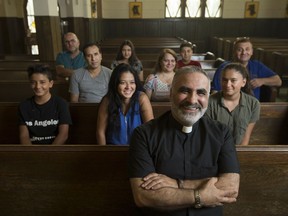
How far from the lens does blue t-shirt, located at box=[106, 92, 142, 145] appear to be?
81.8 inches

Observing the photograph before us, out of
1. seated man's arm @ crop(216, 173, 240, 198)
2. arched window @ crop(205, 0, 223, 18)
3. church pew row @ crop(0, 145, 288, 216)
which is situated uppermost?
arched window @ crop(205, 0, 223, 18)

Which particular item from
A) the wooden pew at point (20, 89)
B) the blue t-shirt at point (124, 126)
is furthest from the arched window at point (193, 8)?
the blue t-shirt at point (124, 126)

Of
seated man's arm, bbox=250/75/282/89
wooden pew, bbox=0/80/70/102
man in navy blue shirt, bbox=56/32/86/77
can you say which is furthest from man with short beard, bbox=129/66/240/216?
man in navy blue shirt, bbox=56/32/86/77

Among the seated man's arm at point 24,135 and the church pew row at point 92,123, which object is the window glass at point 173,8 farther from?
the seated man's arm at point 24,135

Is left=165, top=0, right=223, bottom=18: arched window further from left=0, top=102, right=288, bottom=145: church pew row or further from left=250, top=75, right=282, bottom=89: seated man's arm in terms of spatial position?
left=0, top=102, right=288, bottom=145: church pew row

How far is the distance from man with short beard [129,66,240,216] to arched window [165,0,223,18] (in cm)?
1190

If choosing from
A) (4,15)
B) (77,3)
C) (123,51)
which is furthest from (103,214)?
(4,15)

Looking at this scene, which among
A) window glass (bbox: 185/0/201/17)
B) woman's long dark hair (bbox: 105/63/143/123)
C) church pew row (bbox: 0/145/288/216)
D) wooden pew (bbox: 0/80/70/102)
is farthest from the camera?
window glass (bbox: 185/0/201/17)

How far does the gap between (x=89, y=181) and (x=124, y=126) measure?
1.85 ft

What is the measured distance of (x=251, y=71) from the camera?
10.3 ft

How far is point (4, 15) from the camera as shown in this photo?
8.19 m

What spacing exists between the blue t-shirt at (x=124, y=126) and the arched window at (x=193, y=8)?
11.3 meters

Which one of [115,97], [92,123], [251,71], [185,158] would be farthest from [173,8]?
[185,158]

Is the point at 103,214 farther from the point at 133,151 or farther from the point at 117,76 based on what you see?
the point at 117,76
